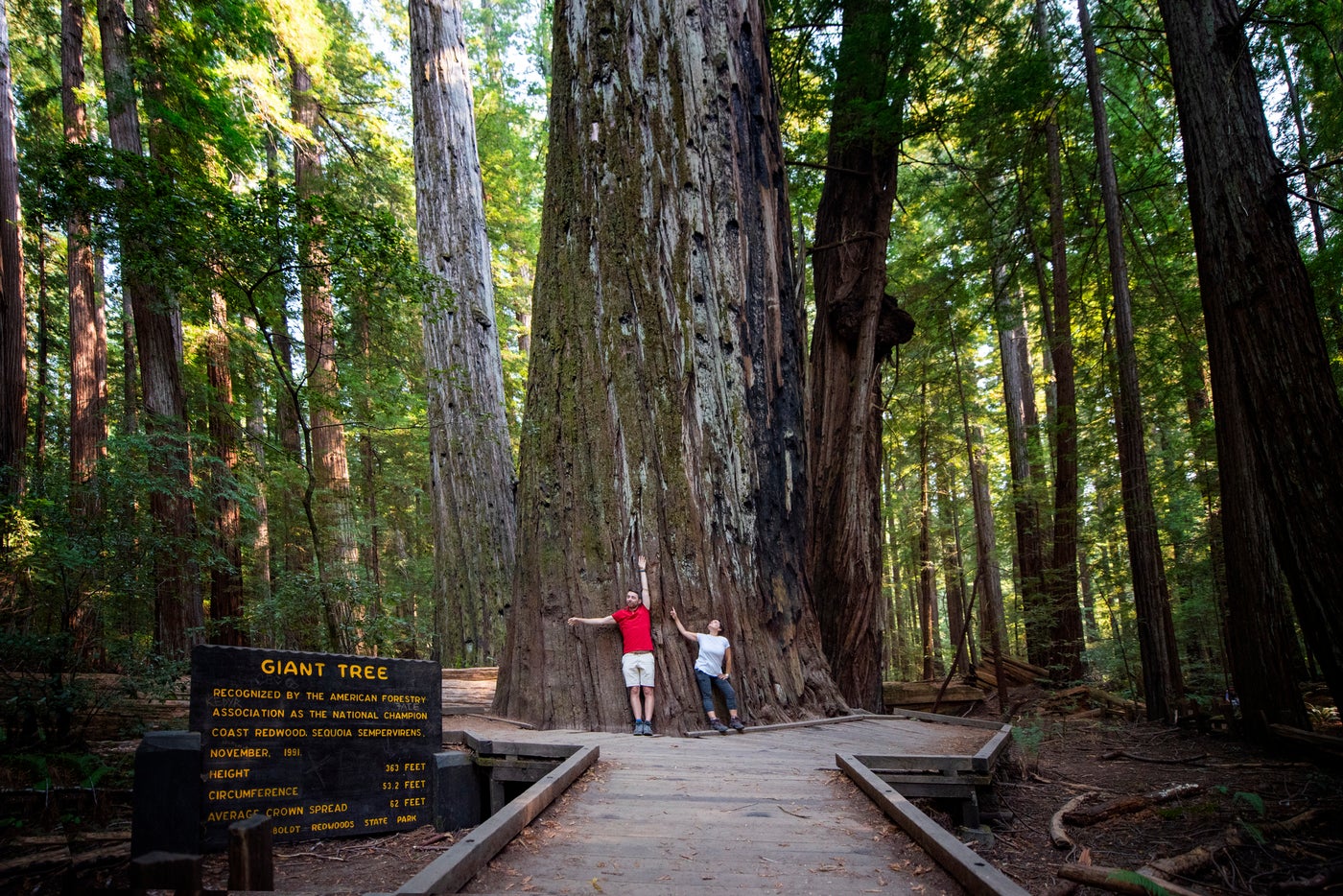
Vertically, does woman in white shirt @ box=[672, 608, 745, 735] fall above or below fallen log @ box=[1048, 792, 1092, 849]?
above

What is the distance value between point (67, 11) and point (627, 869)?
56.2 feet

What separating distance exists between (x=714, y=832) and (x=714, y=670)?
2976 millimetres

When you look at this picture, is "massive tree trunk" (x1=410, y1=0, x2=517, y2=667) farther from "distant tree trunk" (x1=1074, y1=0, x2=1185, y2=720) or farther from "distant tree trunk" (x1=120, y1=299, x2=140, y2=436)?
"distant tree trunk" (x1=1074, y1=0, x2=1185, y2=720)

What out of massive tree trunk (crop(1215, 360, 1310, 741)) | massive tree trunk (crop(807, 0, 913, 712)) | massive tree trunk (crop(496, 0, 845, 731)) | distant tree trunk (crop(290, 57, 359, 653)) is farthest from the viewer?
massive tree trunk (crop(807, 0, 913, 712))

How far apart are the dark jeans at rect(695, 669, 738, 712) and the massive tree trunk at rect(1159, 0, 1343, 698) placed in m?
4.18

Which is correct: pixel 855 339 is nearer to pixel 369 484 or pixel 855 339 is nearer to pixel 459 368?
pixel 459 368

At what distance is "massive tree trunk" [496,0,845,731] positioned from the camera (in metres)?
6.82

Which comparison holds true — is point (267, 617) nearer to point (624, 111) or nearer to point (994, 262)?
point (624, 111)

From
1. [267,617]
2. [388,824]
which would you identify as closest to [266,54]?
[267,617]

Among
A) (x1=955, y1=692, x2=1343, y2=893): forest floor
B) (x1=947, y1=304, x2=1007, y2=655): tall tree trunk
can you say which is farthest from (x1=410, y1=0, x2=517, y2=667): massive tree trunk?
(x1=947, y1=304, x2=1007, y2=655): tall tree trunk

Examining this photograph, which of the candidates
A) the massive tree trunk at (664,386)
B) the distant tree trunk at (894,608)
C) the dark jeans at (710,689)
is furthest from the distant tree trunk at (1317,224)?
the distant tree trunk at (894,608)

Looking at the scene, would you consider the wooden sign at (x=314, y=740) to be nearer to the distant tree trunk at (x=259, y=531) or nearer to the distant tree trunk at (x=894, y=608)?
the distant tree trunk at (x=259, y=531)

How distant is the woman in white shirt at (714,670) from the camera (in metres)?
6.44

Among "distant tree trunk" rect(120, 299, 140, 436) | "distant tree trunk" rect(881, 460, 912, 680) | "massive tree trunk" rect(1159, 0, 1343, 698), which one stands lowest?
"distant tree trunk" rect(881, 460, 912, 680)
